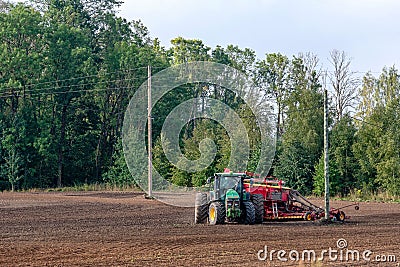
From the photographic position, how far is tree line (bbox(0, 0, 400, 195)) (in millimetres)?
47000

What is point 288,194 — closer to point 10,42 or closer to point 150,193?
point 150,193

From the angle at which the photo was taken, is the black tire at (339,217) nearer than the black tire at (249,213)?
No

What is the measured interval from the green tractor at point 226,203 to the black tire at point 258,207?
22 centimetres

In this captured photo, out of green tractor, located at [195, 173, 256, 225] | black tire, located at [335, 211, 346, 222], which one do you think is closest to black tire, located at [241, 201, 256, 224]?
green tractor, located at [195, 173, 256, 225]

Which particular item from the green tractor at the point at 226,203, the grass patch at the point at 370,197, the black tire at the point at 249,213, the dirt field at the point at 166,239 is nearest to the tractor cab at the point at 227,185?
the green tractor at the point at 226,203

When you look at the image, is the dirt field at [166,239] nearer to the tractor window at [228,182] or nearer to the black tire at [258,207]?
the black tire at [258,207]

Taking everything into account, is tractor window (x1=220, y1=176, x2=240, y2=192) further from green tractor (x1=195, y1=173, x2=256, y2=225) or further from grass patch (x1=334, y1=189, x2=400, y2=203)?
grass patch (x1=334, y1=189, x2=400, y2=203)

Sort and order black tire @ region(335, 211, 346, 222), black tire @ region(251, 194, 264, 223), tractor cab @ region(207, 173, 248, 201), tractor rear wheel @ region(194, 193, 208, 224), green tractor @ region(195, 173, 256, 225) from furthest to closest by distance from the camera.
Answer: black tire @ region(335, 211, 346, 222) → tractor rear wheel @ region(194, 193, 208, 224) → tractor cab @ region(207, 173, 248, 201) → black tire @ region(251, 194, 264, 223) → green tractor @ region(195, 173, 256, 225)

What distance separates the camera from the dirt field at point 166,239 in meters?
14.6

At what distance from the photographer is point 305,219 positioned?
25172 millimetres

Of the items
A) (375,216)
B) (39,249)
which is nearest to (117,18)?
(375,216)

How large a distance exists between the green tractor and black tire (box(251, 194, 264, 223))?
0.72ft

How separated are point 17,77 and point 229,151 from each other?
955 inches

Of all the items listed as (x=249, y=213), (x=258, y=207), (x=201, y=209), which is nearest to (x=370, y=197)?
(x=258, y=207)
